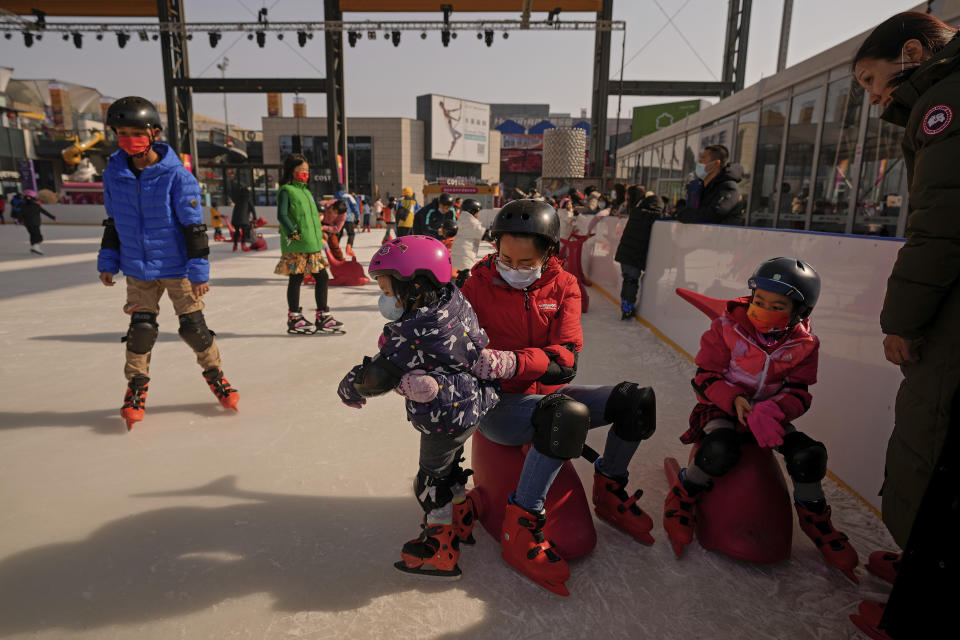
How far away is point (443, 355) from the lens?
60.5 inches

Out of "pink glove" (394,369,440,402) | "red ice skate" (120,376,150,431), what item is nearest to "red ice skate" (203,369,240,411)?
Result: "red ice skate" (120,376,150,431)

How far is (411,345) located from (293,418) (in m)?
1.75

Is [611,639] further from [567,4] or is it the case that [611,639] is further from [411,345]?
[567,4]

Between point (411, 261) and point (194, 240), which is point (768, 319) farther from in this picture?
point (194, 240)

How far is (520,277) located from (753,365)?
2.96ft

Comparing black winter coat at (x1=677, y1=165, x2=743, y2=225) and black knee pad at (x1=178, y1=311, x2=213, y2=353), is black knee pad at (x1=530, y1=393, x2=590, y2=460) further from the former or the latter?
black winter coat at (x1=677, y1=165, x2=743, y2=225)

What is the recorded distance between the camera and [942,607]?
3.71 ft

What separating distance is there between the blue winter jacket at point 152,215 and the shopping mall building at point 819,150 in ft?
16.1

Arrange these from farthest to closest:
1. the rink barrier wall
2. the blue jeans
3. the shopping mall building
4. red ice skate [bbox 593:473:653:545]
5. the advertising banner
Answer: the advertising banner
the shopping mall building
the rink barrier wall
red ice skate [bbox 593:473:653:545]
the blue jeans

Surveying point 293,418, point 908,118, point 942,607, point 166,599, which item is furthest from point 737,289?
point 166,599

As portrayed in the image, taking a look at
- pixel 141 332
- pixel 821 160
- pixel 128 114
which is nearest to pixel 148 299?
pixel 141 332

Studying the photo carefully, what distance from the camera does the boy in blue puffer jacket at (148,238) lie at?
2678mm

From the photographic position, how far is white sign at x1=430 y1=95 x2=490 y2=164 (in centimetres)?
4219

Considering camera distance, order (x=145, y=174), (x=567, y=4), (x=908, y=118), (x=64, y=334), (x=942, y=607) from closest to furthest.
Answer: (x=942, y=607) → (x=908, y=118) → (x=145, y=174) → (x=64, y=334) → (x=567, y=4)
